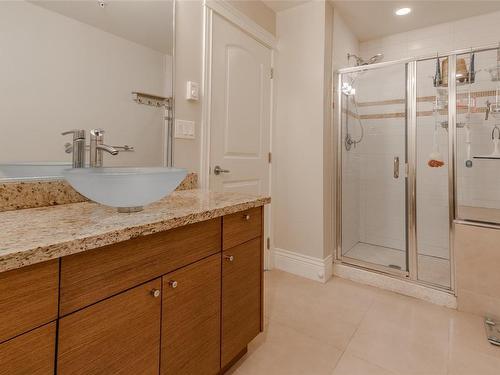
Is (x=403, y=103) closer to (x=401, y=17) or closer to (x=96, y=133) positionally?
(x=401, y=17)

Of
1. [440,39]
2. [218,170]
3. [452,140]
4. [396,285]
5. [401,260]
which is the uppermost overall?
[440,39]

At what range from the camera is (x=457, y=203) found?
1.93 meters

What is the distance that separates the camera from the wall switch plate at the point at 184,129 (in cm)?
166

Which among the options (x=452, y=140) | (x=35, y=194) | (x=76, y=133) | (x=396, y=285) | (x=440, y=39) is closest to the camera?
(x=35, y=194)

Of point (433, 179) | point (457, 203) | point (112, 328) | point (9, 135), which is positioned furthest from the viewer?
point (433, 179)

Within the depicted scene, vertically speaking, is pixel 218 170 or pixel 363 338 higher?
pixel 218 170

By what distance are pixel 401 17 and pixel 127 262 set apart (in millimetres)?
3122

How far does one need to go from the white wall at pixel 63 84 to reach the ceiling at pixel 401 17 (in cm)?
193

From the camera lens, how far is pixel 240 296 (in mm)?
1235

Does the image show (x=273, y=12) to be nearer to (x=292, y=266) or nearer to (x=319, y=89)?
(x=319, y=89)

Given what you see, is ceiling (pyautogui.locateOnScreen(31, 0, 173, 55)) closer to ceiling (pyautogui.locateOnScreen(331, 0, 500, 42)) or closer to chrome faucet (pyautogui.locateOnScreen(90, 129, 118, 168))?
chrome faucet (pyautogui.locateOnScreen(90, 129, 118, 168))

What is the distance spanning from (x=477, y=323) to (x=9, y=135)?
2625mm

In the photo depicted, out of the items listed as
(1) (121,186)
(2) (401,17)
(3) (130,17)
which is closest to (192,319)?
(1) (121,186)

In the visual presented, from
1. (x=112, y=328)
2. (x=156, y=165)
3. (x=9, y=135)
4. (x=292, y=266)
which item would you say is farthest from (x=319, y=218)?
(x=9, y=135)
